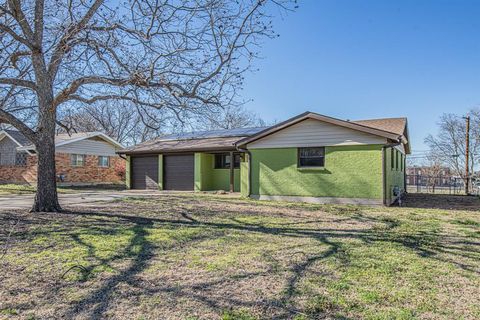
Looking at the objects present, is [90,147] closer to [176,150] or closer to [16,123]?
[176,150]

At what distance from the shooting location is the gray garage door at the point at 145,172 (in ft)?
61.7

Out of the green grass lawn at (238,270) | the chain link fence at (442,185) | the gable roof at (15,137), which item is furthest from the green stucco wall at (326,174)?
the gable roof at (15,137)

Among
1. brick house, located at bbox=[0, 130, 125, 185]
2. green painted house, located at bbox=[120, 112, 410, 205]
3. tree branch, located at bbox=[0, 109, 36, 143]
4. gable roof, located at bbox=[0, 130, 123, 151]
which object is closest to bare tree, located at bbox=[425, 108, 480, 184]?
green painted house, located at bbox=[120, 112, 410, 205]

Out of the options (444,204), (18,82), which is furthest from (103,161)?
(444,204)

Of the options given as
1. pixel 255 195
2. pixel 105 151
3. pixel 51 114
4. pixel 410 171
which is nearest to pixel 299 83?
pixel 255 195

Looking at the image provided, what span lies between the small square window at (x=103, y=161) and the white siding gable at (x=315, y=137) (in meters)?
16.3

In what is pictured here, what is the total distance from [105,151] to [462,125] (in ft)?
94.4

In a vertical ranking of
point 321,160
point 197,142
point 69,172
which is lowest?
point 69,172

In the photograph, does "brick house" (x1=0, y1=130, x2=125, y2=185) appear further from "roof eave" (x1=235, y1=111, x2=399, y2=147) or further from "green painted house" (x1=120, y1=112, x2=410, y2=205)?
"roof eave" (x1=235, y1=111, x2=399, y2=147)

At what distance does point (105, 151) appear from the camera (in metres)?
25.3

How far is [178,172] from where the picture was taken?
1800cm

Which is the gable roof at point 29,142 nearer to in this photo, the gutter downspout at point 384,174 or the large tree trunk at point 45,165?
the large tree trunk at point 45,165

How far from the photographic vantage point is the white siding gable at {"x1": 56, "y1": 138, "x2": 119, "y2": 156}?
886 inches

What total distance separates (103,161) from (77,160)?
2.24 m
